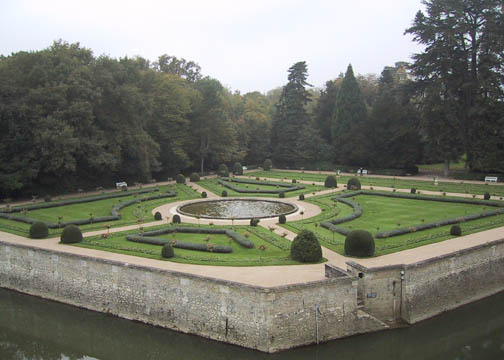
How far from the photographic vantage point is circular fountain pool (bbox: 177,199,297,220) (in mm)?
30000

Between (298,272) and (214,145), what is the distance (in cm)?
3838

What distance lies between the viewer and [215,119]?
54.0 m

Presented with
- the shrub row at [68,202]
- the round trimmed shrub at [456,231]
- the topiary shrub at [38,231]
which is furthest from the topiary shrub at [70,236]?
the round trimmed shrub at [456,231]

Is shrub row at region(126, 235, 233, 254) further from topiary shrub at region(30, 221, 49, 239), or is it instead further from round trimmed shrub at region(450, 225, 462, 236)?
round trimmed shrub at region(450, 225, 462, 236)

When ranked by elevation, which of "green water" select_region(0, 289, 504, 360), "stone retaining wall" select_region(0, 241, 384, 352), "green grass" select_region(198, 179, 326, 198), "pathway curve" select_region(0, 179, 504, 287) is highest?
"green grass" select_region(198, 179, 326, 198)

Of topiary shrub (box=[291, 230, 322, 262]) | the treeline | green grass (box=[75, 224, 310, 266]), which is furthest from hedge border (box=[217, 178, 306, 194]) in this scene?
topiary shrub (box=[291, 230, 322, 262])

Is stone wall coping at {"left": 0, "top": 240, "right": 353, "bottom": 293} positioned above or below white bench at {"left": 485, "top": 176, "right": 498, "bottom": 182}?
below

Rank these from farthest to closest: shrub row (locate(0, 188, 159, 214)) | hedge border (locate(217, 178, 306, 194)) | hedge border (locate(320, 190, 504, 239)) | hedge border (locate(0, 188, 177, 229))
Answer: hedge border (locate(217, 178, 306, 194)) → shrub row (locate(0, 188, 159, 214)) → hedge border (locate(0, 188, 177, 229)) → hedge border (locate(320, 190, 504, 239))

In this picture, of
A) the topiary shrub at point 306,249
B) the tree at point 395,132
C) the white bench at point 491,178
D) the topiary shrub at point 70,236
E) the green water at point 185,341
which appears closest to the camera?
the green water at point 185,341

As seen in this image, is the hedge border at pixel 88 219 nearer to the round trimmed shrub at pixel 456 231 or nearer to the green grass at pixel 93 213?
the green grass at pixel 93 213

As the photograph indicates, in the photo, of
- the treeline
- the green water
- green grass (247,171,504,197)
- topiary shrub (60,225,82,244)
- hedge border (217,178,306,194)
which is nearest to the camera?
the green water

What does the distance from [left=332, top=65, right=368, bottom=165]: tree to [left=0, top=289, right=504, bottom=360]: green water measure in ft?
123

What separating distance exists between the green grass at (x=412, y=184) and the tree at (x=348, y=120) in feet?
20.8

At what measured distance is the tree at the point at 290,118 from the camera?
5956 cm
